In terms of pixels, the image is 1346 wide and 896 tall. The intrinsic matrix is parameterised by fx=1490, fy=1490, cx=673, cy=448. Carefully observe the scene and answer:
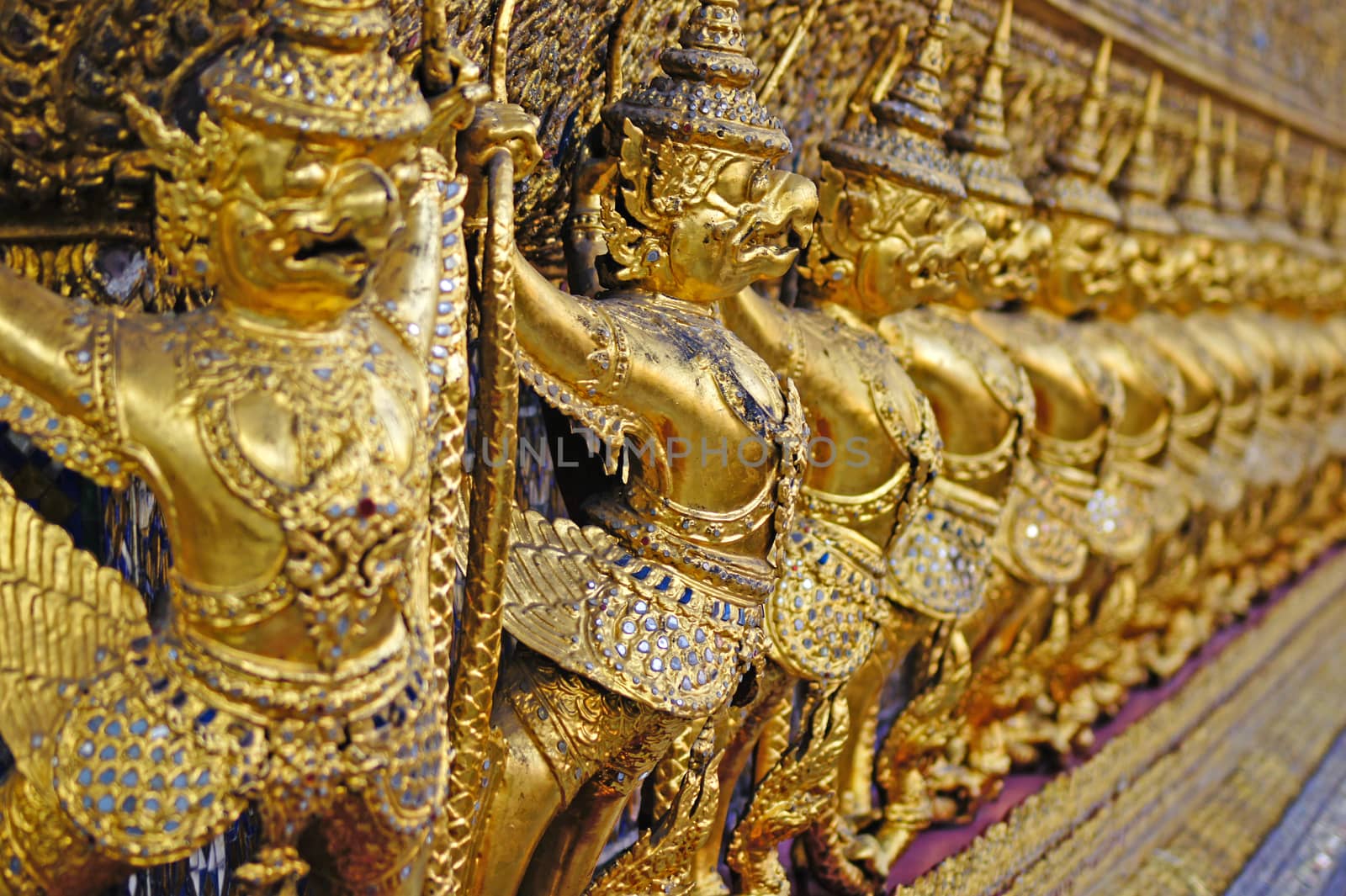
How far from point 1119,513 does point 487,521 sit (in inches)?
79.2

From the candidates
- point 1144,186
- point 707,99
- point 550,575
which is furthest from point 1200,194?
point 550,575

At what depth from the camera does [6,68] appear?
129 centimetres

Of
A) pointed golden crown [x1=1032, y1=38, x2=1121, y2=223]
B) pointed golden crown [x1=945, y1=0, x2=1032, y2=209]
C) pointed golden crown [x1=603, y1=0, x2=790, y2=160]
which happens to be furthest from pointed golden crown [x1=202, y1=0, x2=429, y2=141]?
pointed golden crown [x1=1032, y1=38, x2=1121, y2=223]

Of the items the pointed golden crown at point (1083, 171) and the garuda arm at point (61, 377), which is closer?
the garuda arm at point (61, 377)

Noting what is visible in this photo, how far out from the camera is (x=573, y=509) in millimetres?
1832

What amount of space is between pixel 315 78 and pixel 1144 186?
2516mm

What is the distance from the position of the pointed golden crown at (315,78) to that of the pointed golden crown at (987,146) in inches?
58.6

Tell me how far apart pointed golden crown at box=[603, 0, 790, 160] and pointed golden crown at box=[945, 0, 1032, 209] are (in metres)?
0.86

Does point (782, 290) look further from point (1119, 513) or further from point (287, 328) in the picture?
point (287, 328)

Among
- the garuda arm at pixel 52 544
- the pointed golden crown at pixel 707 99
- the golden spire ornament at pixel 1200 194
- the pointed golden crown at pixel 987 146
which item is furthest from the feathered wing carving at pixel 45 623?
the golden spire ornament at pixel 1200 194

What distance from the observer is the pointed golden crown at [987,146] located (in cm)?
250

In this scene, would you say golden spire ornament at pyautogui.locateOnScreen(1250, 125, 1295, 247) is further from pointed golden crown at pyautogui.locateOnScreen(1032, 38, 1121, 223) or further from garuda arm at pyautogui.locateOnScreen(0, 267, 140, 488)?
garuda arm at pyautogui.locateOnScreen(0, 267, 140, 488)

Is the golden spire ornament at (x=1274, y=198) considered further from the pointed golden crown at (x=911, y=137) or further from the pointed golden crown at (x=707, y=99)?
the pointed golden crown at (x=707, y=99)

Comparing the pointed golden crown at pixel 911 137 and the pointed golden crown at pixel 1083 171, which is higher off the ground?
the pointed golden crown at pixel 911 137
